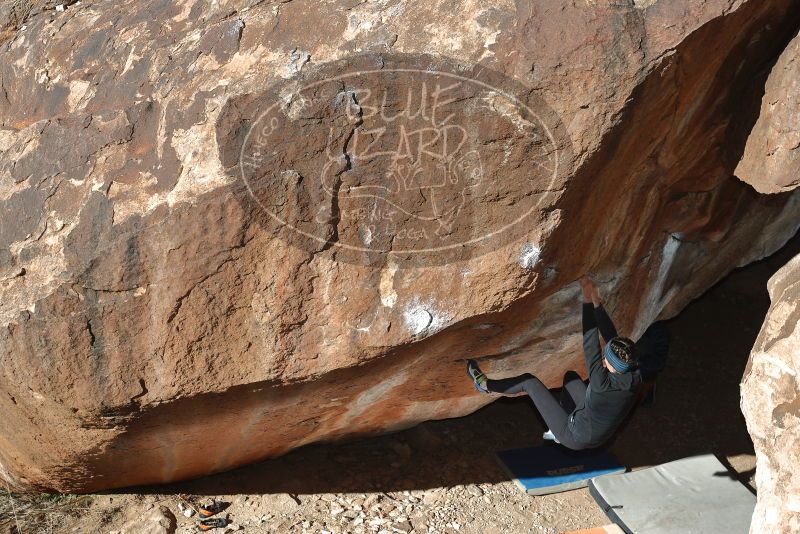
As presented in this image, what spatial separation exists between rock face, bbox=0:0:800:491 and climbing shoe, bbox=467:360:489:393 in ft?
0.77

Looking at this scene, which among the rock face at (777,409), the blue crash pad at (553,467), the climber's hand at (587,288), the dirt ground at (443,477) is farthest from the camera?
the blue crash pad at (553,467)

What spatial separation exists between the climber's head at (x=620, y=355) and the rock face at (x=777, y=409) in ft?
1.41

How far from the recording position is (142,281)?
270cm

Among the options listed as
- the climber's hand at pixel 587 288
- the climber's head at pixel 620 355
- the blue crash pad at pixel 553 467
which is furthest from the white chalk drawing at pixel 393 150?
the blue crash pad at pixel 553 467

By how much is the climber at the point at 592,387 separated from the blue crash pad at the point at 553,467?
561mm

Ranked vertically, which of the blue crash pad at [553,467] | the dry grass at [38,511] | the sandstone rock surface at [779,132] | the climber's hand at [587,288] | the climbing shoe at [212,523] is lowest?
the blue crash pad at [553,467]

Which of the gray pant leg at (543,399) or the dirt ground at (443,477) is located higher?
the gray pant leg at (543,399)

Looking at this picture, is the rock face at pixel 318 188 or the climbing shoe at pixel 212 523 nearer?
the rock face at pixel 318 188

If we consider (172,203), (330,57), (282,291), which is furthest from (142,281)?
(330,57)

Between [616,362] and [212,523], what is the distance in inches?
73.0

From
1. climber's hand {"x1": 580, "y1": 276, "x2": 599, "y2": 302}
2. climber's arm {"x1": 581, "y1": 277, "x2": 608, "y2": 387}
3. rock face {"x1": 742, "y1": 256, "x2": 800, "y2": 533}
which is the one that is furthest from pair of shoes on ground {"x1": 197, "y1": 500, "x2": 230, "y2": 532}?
rock face {"x1": 742, "y1": 256, "x2": 800, "y2": 533}

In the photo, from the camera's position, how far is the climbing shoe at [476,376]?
10.5 ft

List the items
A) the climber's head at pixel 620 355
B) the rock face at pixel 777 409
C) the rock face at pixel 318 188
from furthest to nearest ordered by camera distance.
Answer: the climber's head at pixel 620 355, the rock face at pixel 318 188, the rock face at pixel 777 409

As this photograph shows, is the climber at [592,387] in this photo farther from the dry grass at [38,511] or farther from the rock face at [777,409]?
the dry grass at [38,511]
